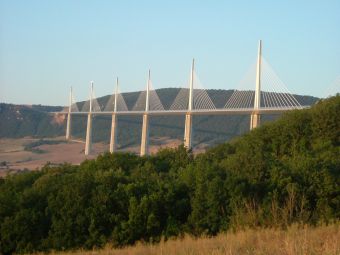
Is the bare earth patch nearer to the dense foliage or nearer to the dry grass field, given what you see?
the dense foliage

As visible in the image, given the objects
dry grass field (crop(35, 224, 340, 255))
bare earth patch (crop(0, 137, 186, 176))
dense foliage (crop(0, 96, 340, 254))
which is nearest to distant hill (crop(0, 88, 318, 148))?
bare earth patch (crop(0, 137, 186, 176))

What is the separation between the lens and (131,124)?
76.5m

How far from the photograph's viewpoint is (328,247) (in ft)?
16.3

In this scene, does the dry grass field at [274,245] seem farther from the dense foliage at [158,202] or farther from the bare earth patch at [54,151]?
the bare earth patch at [54,151]

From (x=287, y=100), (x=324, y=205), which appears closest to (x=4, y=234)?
(x=324, y=205)

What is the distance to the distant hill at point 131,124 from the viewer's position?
60094 millimetres

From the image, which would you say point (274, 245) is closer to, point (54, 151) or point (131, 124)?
point (54, 151)

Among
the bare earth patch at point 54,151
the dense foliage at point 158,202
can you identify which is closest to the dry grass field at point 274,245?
the dense foliage at point 158,202

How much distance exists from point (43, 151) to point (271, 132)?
4085cm

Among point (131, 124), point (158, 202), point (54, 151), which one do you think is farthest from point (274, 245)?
point (131, 124)

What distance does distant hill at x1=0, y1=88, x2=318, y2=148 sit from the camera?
6009 centimetres

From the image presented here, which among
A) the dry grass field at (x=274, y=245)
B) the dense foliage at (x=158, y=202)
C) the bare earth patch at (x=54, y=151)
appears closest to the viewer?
the dry grass field at (x=274, y=245)

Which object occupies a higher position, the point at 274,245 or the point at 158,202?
the point at 274,245

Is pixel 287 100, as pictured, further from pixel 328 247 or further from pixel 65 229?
pixel 328 247
